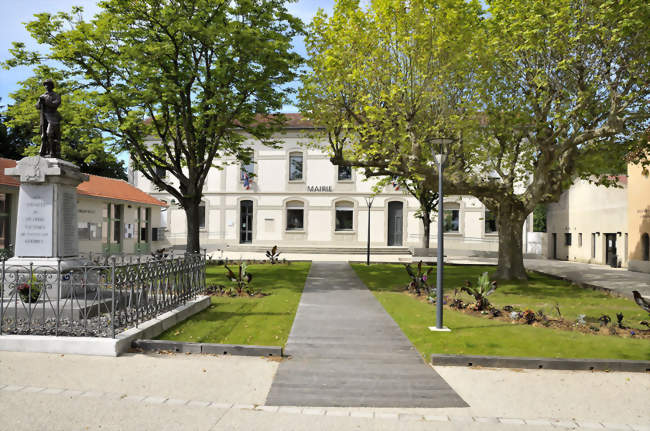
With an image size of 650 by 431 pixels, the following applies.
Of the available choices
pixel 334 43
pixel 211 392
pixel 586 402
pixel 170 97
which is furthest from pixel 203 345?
pixel 334 43

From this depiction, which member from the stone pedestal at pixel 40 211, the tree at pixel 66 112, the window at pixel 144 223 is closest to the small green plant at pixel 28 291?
the stone pedestal at pixel 40 211

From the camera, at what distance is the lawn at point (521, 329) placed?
741 centimetres

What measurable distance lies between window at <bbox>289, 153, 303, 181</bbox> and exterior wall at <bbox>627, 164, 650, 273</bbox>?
23.7 metres

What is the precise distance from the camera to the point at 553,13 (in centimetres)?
1251

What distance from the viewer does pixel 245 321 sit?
9375 mm

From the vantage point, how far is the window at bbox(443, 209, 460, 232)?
3803 cm

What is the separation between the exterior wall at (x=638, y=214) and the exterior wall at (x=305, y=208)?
44.7 feet

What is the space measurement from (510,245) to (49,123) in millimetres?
15453

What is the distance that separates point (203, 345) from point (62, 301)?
10.6 feet

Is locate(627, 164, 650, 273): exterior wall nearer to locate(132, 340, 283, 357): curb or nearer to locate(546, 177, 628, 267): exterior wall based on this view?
locate(546, 177, 628, 267): exterior wall

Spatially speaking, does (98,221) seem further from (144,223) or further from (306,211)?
(306,211)

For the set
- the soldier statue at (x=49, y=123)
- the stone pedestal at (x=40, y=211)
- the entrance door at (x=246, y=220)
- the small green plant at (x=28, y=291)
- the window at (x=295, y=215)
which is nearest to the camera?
the small green plant at (x=28, y=291)

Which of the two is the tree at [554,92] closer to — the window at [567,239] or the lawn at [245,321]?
the lawn at [245,321]

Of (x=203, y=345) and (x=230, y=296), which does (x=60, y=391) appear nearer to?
(x=203, y=345)
